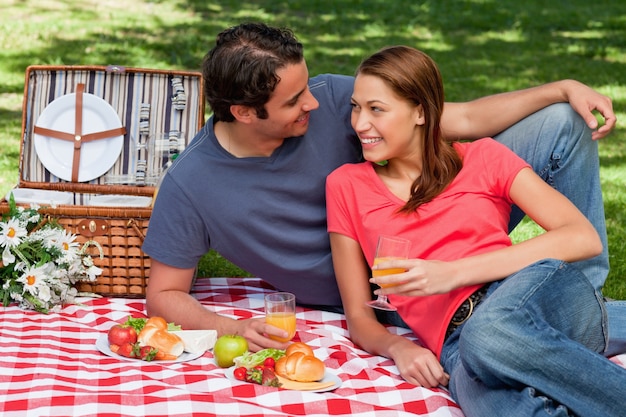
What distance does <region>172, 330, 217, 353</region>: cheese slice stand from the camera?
11.9 feet

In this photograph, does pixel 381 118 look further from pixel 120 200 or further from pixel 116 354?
pixel 120 200

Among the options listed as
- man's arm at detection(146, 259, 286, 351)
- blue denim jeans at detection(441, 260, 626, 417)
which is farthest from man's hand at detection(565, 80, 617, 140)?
man's arm at detection(146, 259, 286, 351)

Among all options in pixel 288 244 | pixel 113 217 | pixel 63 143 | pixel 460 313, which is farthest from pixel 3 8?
Answer: pixel 460 313

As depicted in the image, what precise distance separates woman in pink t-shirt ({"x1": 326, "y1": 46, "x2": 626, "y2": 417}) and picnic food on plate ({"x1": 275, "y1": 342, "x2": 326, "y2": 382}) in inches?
12.2

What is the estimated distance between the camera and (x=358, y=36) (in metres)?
10.6

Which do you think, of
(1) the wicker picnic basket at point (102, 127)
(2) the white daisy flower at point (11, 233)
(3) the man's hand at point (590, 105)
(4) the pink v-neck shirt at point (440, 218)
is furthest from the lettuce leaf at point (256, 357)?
(1) the wicker picnic basket at point (102, 127)

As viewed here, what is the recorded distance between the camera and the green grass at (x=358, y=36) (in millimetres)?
8969

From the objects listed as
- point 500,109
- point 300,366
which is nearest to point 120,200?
point 300,366

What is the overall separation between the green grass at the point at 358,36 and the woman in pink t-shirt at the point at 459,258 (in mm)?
3710

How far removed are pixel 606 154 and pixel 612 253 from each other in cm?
193

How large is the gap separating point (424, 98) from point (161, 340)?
4.30 ft

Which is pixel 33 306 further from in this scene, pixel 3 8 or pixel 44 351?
pixel 3 8

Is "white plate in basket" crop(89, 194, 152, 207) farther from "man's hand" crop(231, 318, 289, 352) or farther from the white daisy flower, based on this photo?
"man's hand" crop(231, 318, 289, 352)

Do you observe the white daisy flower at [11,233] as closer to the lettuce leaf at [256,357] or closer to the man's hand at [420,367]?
the lettuce leaf at [256,357]
